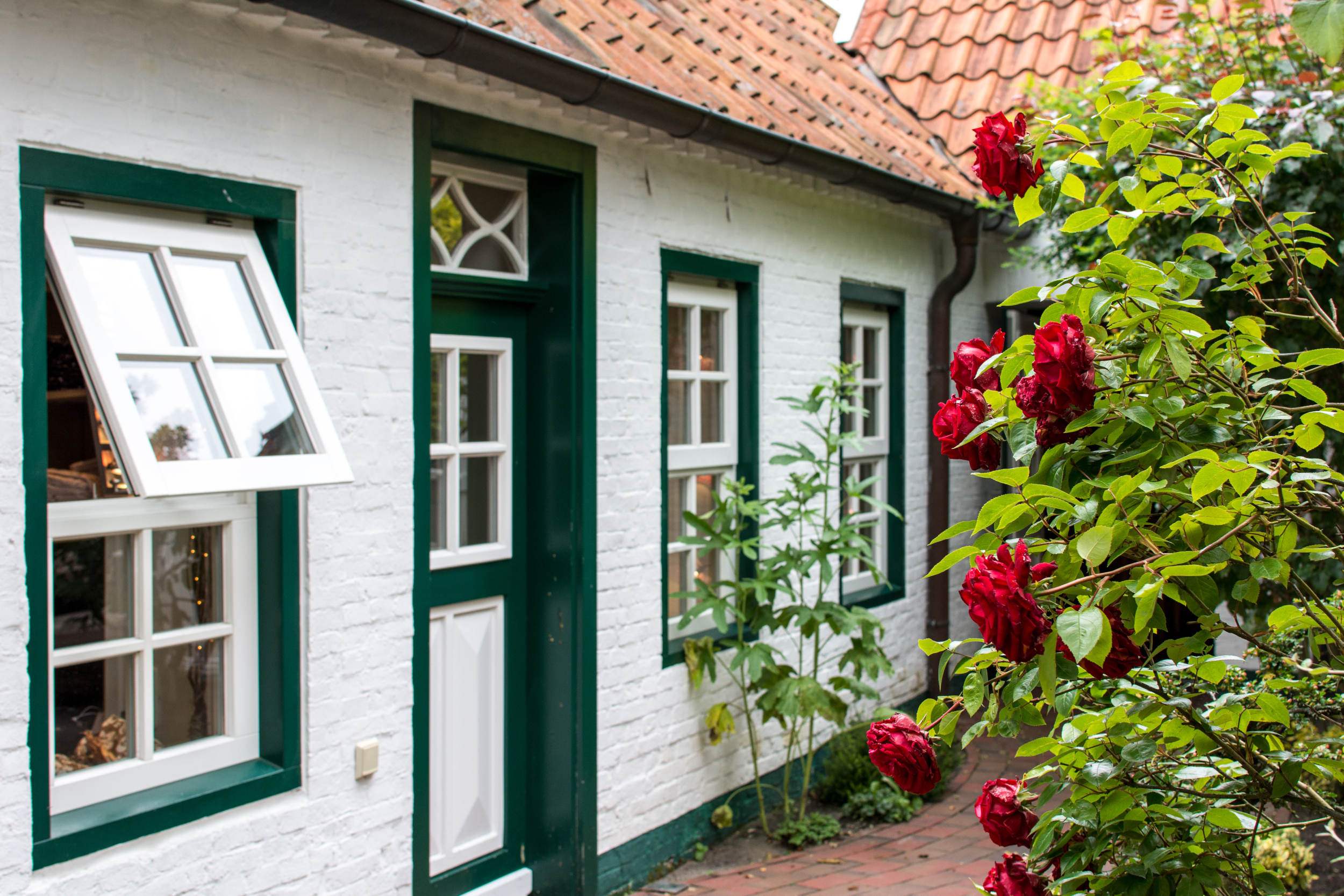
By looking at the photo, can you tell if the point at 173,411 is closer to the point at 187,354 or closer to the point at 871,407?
the point at 187,354

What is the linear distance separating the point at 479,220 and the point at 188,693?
2054 millimetres

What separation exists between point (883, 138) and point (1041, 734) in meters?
3.67

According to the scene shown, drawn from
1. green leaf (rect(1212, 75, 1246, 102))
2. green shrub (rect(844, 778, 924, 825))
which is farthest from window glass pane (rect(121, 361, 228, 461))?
green shrub (rect(844, 778, 924, 825))

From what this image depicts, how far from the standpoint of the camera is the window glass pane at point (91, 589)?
122 inches

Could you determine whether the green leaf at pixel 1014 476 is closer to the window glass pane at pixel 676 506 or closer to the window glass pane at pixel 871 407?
the window glass pane at pixel 676 506

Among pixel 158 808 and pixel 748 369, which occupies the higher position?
pixel 748 369

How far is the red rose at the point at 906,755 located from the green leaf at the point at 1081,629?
331 millimetres

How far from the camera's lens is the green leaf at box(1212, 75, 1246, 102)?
1.92m

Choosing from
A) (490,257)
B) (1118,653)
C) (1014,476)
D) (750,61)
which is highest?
(750,61)

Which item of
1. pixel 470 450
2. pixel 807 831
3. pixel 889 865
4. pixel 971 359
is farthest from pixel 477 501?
pixel 971 359

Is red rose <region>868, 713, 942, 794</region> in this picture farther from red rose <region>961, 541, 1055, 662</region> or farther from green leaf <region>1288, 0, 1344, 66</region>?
green leaf <region>1288, 0, 1344, 66</region>

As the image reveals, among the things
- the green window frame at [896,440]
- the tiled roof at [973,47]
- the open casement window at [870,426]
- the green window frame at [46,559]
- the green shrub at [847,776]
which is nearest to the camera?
the green window frame at [46,559]

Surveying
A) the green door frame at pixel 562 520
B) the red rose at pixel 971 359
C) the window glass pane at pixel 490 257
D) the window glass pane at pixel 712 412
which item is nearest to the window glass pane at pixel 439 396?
the green door frame at pixel 562 520

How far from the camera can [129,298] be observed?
312 centimetres
